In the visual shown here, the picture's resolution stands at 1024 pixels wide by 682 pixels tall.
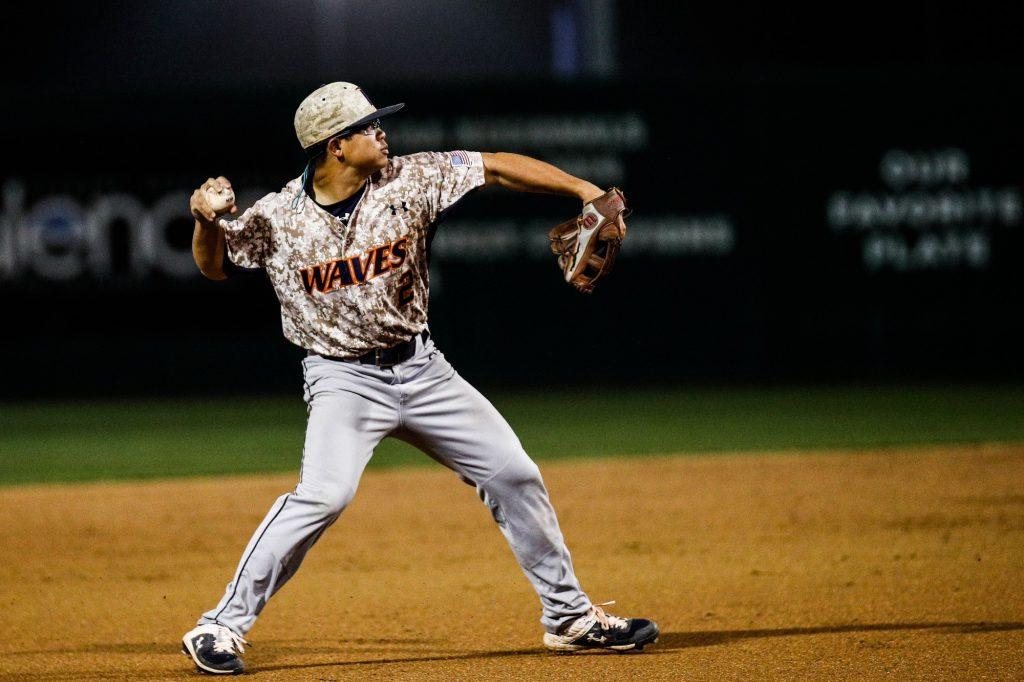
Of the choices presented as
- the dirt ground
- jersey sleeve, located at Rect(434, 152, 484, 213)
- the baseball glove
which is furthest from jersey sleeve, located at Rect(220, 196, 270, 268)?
the dirt ground

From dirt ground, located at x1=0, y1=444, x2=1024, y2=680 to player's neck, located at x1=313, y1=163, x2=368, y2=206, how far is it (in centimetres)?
150

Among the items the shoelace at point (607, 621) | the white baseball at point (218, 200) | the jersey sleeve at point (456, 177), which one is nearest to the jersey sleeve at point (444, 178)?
the jersey sleeve at point (456, 177)

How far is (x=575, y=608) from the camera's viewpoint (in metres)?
4.64

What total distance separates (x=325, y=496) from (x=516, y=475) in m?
0.62

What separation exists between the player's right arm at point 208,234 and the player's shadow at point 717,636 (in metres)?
1.30

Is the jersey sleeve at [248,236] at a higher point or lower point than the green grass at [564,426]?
higher

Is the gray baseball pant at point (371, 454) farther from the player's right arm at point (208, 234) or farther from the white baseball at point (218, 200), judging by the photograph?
the white baseball at point (218, 200)

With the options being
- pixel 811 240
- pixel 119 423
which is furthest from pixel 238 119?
pixel 811 240

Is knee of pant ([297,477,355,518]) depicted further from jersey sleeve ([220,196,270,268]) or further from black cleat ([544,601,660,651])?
black cleat ([544,601,660,651])

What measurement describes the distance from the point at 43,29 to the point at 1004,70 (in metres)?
19.2

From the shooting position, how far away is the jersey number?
4492 millimetres

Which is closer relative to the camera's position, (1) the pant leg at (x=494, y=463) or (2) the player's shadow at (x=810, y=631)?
(1) the pant leg at (x=494, y=463)

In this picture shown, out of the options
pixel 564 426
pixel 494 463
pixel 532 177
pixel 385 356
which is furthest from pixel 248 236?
pixel 564 426

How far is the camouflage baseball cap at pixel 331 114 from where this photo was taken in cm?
445
